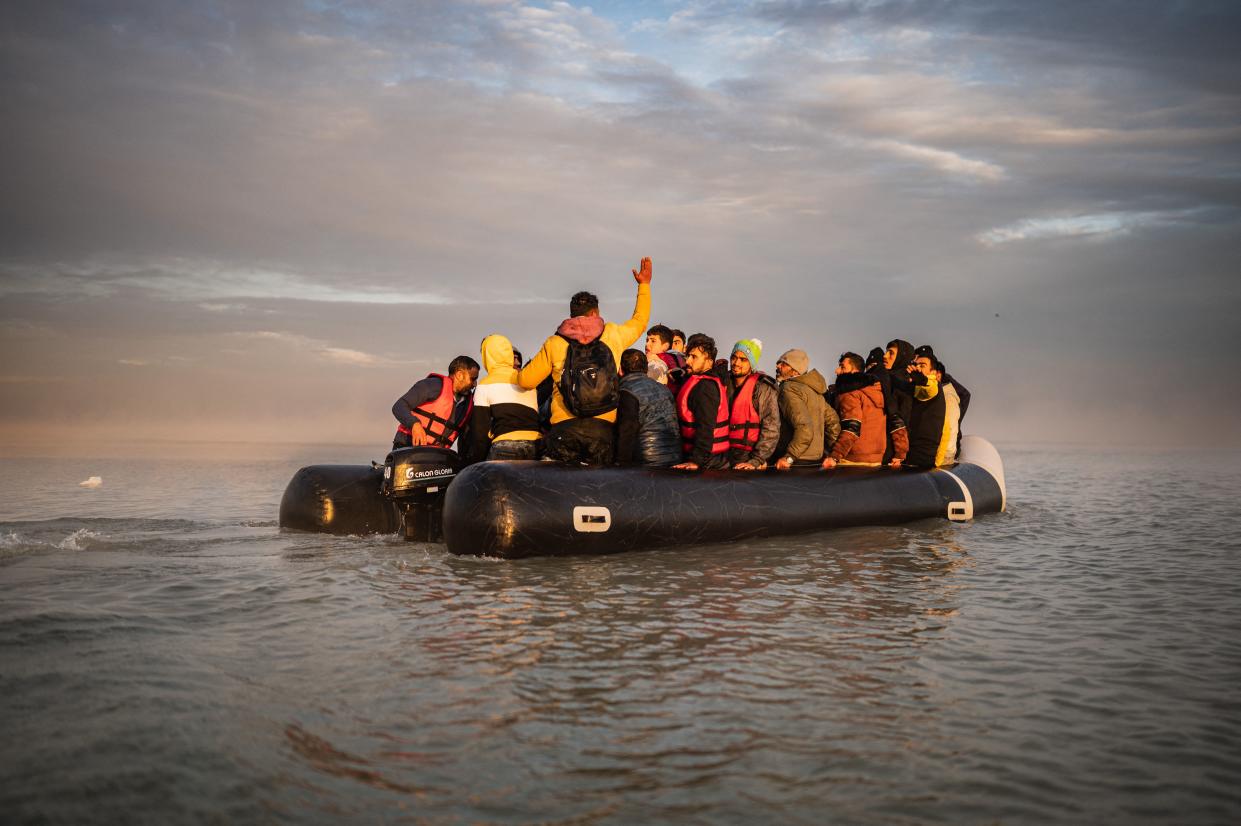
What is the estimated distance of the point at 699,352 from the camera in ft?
26.9

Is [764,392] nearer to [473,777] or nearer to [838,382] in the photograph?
[838,382]

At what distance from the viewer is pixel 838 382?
1027 centimetres

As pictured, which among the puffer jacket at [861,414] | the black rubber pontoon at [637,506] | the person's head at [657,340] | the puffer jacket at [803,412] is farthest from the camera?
the puffer jacket at [861,414]

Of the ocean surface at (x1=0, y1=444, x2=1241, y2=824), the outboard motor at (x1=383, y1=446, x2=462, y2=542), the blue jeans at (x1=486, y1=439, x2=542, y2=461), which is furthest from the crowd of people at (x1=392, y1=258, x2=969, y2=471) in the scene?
the ocean surface at (x1=0, y1=444, x2=1241, y2=824)

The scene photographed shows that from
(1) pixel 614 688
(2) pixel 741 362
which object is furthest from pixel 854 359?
(1) pixel 614 688

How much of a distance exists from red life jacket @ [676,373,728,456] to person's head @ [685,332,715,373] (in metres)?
0.08

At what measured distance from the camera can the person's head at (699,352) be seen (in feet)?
26.9

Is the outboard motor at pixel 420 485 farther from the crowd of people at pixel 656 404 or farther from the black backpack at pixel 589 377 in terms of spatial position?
the black backpack at pixel 589 377

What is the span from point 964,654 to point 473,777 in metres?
2.79

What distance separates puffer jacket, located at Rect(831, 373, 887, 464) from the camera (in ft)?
32.8

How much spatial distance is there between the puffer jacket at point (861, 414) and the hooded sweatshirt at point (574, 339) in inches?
117

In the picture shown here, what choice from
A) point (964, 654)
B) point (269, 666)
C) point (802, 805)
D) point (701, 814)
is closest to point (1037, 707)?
point (964, 654)

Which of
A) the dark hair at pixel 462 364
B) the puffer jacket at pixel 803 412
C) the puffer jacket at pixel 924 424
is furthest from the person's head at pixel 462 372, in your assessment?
the puffer jacket at pixel 924 424

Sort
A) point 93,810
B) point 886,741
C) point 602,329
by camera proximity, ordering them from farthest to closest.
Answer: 1. point 602,329
2. point 886,741
3. point 93,810
